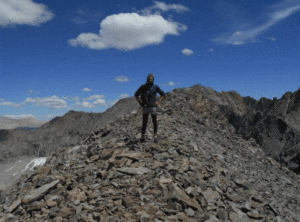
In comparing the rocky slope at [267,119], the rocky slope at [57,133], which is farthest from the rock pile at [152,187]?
the rocky slope at [57,133]

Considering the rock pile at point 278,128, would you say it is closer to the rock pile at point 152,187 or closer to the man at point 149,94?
the rock pile at point 152,187

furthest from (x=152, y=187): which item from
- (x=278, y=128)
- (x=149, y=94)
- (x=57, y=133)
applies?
(x=57, y=133)

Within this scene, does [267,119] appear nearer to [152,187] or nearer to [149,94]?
[149,94]

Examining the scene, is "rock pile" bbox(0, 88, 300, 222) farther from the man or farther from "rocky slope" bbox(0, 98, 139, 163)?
"rocky slope" bbox(0, 98, 139, 163)

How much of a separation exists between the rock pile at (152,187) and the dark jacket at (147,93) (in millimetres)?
1675

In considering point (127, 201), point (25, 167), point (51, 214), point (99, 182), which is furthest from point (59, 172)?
point (25, 167)

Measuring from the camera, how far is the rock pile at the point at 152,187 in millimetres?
5082

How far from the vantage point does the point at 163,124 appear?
1164 cm

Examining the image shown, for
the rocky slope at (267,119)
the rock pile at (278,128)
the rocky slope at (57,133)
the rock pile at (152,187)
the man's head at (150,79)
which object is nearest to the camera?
the rock pile at (152,187)

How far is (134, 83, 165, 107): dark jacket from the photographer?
A: 8148 millimetres

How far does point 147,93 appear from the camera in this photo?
819cm

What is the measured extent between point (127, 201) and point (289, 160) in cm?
1005

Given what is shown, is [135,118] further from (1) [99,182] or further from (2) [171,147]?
(1) [99,182]

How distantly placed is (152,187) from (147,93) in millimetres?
3687
